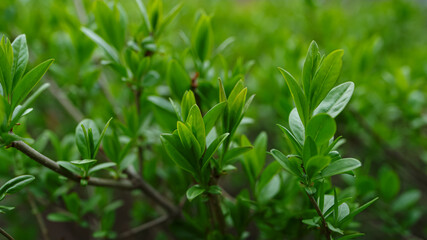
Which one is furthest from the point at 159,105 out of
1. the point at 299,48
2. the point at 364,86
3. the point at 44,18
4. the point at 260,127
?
the point at 260,127

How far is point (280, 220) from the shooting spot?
2.71 feet

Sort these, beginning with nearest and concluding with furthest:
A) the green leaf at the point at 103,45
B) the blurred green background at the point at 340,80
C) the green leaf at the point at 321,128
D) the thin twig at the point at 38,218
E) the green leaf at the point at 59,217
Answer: the green leaf at the point at 321,128 < the green leaf at the point at 103,45 < the green leaf at the point at 59,217 < the thin twig at the point at 38,218 < the blurred green background at the point at 340,80

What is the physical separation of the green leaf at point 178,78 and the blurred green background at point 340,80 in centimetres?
12

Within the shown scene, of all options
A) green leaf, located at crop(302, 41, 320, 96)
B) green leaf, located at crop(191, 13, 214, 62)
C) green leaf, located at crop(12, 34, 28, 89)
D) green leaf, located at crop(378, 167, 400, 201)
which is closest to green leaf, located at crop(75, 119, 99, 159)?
green leaf, located at crop(12, 34, 28, 89)

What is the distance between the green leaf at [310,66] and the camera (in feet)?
1.88

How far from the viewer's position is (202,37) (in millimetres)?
828

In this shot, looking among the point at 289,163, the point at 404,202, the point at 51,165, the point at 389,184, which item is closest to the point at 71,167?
the point at 51,165

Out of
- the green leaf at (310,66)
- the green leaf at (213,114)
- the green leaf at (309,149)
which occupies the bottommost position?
the green leaf at (309,149)

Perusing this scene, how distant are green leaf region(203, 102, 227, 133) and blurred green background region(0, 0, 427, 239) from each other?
0.82 feet

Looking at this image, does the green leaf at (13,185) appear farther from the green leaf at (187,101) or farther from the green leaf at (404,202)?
the green leaf at (404,202)

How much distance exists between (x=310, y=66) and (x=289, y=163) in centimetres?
19

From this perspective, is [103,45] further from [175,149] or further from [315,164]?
[315,164]

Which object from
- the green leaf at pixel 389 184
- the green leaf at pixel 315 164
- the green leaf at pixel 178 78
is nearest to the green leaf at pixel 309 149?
the green leaf at pixel 315 164

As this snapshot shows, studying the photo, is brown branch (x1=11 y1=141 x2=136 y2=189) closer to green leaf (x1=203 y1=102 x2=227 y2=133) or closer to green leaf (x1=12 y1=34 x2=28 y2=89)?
green leaf (x1=12 y1=34 x2=28 y2=89)
